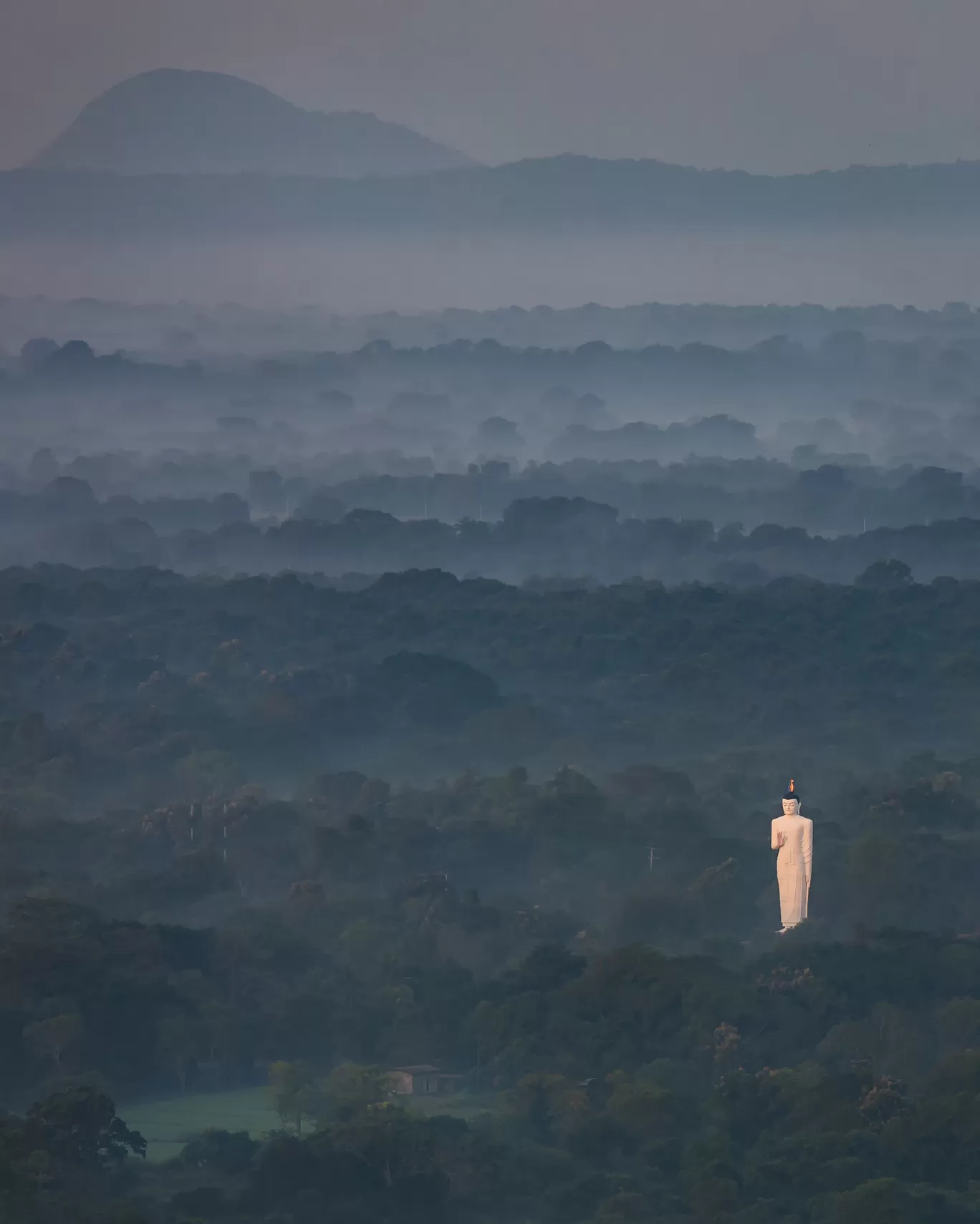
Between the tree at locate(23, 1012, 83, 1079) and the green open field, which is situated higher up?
the tree at locate(23, 1012, 83, 1079)

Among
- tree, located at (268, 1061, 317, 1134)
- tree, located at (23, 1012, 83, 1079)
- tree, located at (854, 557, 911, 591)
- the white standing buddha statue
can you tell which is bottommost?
tree, located at (268, 1061, 317, 1134)

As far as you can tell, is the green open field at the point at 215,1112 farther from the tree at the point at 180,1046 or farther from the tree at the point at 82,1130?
the tree at the point at 82,1130

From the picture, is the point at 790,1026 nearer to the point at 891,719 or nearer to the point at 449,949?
the point at 449,949

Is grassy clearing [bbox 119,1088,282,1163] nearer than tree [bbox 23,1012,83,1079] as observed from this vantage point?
Yes

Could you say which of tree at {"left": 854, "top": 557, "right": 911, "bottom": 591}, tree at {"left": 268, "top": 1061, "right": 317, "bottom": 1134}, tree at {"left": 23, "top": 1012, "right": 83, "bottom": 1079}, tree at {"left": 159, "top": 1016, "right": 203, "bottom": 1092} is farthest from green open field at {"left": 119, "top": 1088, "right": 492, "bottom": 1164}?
tree at {"left": 854, "top": 557, "right": 911, "bottom": 591}

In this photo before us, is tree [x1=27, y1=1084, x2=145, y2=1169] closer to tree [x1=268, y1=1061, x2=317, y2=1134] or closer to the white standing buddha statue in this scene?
tree [x1=268, y1=1061, x2=317, y2=1134]

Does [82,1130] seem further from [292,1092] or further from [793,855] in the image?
[793,855]

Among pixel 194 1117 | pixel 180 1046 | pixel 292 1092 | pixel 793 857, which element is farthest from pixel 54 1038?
pixel 793 857
